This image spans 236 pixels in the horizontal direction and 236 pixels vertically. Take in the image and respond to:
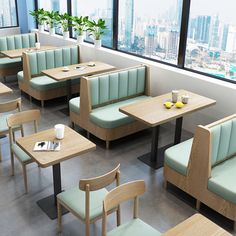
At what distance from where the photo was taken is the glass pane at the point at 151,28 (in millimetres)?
5418

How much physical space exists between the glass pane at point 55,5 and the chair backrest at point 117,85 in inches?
135

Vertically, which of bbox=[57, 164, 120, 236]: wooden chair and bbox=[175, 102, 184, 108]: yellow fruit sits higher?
bbox=[175, 102, 184, 108]: yellow fruit

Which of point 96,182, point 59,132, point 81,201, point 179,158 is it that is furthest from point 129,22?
point 96,182

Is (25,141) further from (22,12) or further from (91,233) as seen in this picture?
(22,12)

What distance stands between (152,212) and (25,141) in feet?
4.79

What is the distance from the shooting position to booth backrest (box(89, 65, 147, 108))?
4852 millimetres

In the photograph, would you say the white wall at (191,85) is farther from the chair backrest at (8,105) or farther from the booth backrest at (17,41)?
the chair backrest at (8,105)

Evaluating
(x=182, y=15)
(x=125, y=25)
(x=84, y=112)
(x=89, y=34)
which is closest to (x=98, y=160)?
(x=84, y=112)

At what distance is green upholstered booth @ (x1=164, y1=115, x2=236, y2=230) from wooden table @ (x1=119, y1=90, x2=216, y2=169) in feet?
1.53

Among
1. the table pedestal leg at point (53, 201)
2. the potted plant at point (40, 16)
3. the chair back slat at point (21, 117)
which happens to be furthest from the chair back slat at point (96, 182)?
the potted plant at point (40, 16)

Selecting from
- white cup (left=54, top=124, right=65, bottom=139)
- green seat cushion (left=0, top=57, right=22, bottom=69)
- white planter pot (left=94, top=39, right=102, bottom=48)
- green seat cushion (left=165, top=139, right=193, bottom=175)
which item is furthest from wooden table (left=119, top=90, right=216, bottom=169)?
green seat cushion (left=0, top=57, right=22, bottom=69)

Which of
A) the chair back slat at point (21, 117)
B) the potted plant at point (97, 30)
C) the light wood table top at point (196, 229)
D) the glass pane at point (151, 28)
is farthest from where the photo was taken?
the potted plant at point (97, 30)

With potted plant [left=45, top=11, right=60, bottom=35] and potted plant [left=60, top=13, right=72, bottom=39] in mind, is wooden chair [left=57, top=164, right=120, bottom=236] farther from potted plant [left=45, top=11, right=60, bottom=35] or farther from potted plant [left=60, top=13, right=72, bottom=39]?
potted plant [left=45, top=11, right=60, bottom=35]

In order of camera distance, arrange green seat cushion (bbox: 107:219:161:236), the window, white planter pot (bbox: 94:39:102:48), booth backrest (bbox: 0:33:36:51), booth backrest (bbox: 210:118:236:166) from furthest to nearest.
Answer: the window < booth backrest (bbox: 0:33:36:51) < white planter pot (bbox: 94:39:102:48) < booth backrest (bbox: 210:118:236:166) < green seat cushion (bbox: 107:219:161:236)
